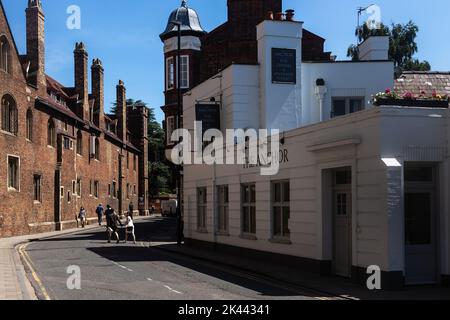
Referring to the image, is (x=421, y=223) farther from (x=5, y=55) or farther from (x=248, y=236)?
(x=5, y=55)

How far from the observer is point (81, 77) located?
169 feet

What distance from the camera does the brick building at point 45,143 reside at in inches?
1374

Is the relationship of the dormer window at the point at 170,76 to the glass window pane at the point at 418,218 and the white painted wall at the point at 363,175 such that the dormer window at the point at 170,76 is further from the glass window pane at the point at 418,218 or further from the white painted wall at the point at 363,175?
the glass window pane at the point at 418,218

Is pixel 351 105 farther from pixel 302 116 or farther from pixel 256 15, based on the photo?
pixel 256 15

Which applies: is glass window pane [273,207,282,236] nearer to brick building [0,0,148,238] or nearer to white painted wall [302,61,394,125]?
white painted wall [302,61,394,125]

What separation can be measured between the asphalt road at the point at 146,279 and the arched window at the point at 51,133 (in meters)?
20.0

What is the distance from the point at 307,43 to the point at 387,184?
17710 millimetres

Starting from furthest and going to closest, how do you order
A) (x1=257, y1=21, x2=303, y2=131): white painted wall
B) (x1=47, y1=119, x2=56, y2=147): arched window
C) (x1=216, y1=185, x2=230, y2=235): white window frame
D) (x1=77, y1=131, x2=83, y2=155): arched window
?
(x1=77, y1=131, x2=83, y2=155): arched window → (x1=47, y1=119, x2=56, y2=147): arched window → (x1=257, y1=21, x2=303, y2=131): white painted wall → (x1=216, y1=185, x2=230, y2=235): white window frame

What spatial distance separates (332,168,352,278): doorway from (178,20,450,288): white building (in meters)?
0.03

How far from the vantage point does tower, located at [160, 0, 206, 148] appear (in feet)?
133

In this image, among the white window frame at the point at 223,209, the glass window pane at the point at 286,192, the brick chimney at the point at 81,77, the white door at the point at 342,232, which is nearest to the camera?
the white door at the point at 342,232

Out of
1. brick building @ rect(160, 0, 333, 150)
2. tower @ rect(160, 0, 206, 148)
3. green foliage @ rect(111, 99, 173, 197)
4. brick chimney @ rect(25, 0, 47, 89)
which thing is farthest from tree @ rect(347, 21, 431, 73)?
green foliage @ rect(111, 99, 173, 197)

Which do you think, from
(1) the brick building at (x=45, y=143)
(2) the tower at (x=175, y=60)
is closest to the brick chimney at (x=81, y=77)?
(1) the brick building at (x=45, y=143)

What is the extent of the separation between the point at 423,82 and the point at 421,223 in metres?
13.7
